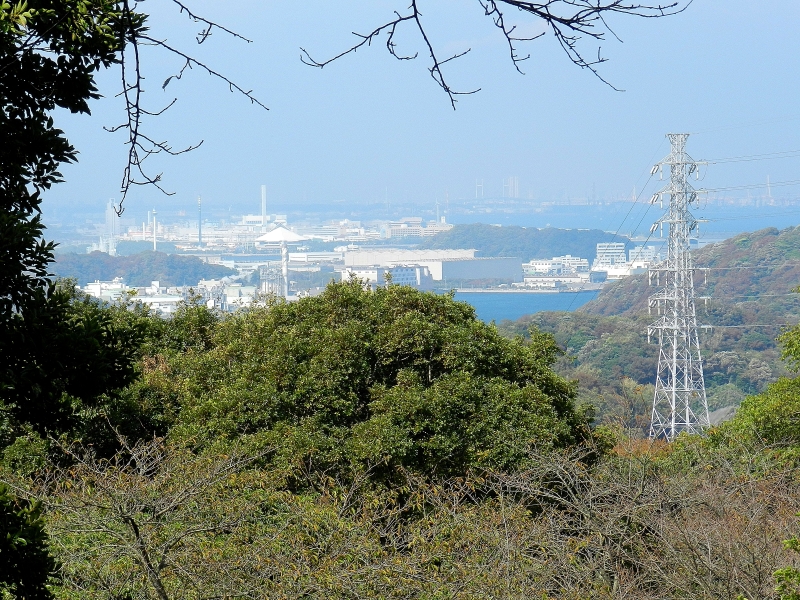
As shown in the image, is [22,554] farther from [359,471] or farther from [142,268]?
[142,268]

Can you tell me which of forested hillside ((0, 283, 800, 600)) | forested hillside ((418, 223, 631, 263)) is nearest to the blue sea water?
forested hillside ((418, 223, 631, 263))

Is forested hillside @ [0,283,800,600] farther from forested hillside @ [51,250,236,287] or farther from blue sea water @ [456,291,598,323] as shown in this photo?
blue sea water @ [456,291,598,323]

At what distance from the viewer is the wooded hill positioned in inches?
1128

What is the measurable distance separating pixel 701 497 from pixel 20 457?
6318mm

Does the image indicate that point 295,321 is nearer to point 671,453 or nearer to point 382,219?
point 671,453

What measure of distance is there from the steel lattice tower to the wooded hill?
1.01 metres

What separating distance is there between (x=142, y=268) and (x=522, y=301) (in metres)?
26.9

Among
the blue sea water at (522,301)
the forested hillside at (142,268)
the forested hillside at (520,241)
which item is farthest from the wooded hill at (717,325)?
the forested hillside at (520,241)

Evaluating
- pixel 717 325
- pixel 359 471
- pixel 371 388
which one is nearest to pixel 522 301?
pixel 717 325

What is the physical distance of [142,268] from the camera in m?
45.2

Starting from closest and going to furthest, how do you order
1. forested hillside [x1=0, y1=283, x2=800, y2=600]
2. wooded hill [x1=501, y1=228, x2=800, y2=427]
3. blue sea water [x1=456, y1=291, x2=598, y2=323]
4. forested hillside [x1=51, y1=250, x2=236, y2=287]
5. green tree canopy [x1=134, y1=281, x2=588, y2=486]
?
forested hillside [x1=0, y1=283, x2=800, y2=600] < green tree canopy [x1=134, y1=281, x2=588, y2=486] < wooded hill [x1=501, y1=228, x2=800, y2=427] < forested hillside [x1=51, y1=250, x2=236, y2=287] < blue sea water [x1=456, y1=291, x2=598, y2=323]

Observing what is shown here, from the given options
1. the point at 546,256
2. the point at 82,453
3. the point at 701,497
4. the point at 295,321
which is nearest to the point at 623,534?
the point at 701,497

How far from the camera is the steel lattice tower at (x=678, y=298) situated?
23.2 m

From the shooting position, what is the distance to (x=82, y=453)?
8383 millimetres
